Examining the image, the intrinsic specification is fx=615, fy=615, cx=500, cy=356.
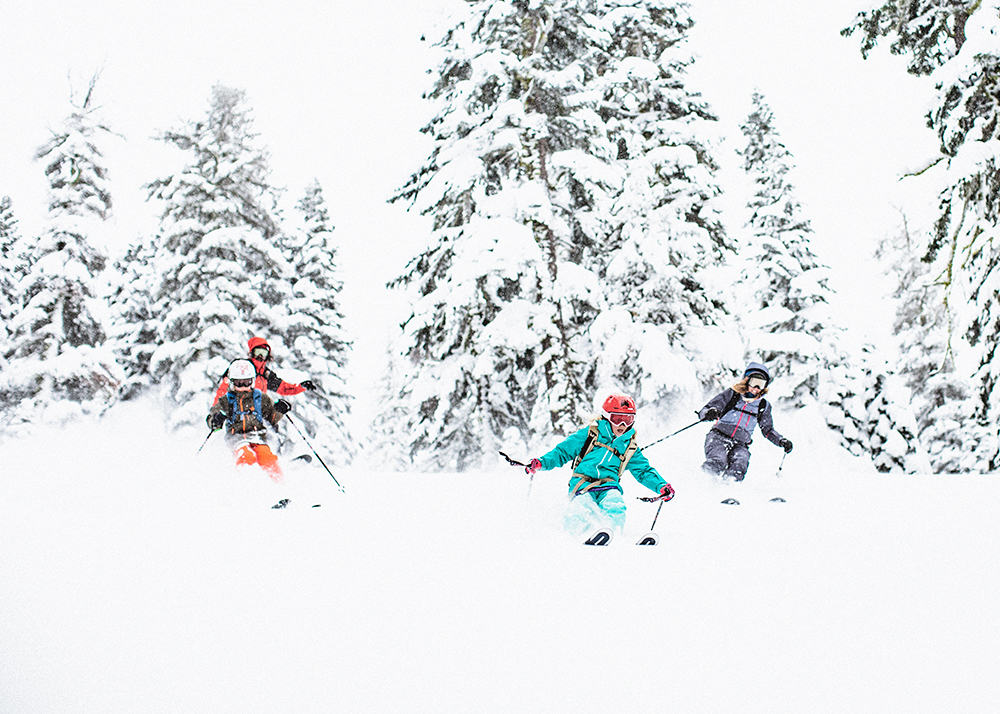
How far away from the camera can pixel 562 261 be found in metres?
13.0

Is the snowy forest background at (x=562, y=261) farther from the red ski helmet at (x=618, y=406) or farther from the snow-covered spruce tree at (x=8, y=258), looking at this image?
the snow-covered spruce tree at (x=8, y=258)

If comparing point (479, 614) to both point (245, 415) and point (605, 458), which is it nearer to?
point (605, 458)

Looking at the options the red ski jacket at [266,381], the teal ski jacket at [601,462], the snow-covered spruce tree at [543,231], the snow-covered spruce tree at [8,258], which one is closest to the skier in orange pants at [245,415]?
the red ski jacket at [266,381]

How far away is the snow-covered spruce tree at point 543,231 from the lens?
12234 millimetres

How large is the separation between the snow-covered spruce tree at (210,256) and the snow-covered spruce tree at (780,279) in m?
13.3

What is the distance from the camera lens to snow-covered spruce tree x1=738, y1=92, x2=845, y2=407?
15.1 metres

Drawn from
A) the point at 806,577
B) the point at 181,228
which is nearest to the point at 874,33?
the point at 806,577

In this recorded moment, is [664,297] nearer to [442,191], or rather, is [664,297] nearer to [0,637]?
[442,191]

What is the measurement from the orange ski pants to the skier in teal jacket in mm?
3845

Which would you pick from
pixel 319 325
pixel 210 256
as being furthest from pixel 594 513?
pixel 319 325

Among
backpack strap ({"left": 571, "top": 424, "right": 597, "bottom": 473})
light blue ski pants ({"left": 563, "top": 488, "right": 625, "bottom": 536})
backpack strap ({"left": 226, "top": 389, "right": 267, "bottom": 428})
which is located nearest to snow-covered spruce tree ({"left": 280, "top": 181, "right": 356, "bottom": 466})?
backpack strap ({"left": 226, "top": 389, "right": 267, "bottom": 428})

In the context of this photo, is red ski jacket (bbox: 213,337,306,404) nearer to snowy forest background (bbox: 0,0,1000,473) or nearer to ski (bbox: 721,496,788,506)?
snowy forest background (bbox: 0,0,1000,473)

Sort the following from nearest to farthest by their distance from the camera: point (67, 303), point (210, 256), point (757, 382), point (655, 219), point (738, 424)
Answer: point (757, 382) < point (738, 424) < point (655, 219) < point (210, 256) < point (67, 303)

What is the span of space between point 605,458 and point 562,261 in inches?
293
